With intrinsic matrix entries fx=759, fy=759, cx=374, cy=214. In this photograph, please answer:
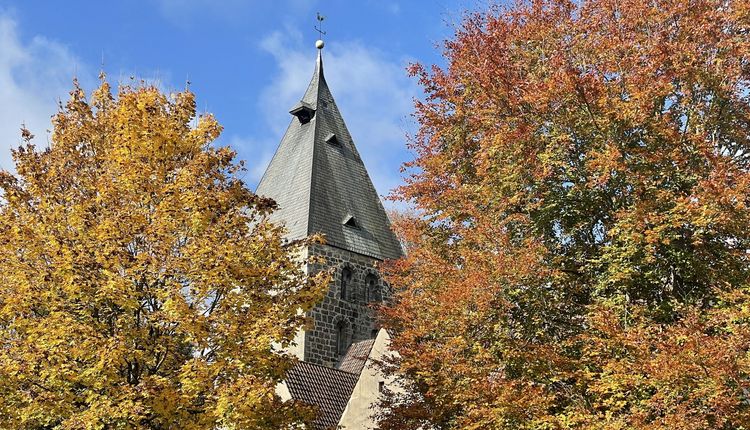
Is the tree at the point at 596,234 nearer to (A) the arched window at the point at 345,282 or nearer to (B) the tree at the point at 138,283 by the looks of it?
(B) the tree at the point at 138,283

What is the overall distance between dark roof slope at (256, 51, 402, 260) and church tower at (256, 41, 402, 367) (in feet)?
0.14

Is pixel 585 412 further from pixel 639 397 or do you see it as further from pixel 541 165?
pixel 541 165

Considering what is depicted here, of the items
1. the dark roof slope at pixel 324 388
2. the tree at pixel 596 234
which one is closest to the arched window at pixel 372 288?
the dark roof slope at pixel 324 388

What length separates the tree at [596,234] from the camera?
11773 mm

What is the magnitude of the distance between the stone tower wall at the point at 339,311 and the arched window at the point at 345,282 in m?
0.07

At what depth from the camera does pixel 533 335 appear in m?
13.9

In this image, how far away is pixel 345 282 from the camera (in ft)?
107

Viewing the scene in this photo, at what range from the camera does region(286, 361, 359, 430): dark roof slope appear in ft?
75.7

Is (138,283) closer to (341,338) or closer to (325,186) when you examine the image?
(341,338)

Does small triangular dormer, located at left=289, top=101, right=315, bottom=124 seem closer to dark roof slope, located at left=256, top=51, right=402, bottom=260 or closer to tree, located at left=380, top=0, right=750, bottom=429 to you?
dark roof slope, located at left=256, top=51, right=402, bottom=260

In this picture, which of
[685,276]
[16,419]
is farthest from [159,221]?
[685,276]

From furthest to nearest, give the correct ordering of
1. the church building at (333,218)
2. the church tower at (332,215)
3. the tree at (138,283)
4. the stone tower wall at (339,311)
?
1. the church tower at (332,215)
2. the church building at (333,218)
3. the stone tower wall at (339,311)
4. the tree at (138,283)

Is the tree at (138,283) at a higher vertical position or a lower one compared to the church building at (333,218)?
lower

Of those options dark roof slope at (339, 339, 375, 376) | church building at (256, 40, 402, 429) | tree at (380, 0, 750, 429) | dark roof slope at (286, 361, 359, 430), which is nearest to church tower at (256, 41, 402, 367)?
church building at (256, 40, 402, 429)
